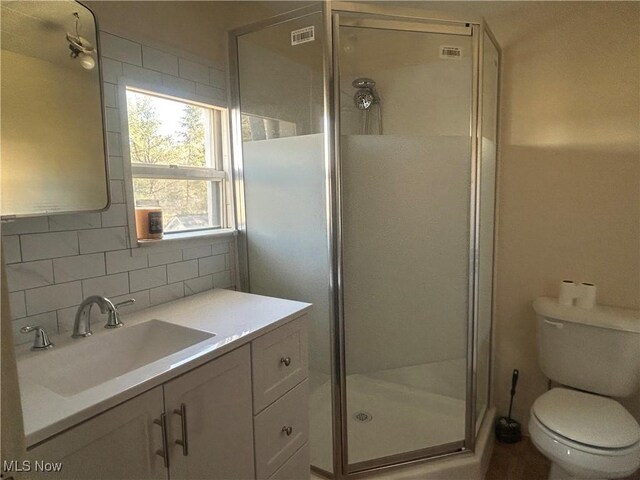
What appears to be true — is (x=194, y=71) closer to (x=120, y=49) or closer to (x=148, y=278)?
(x=120, y=49)

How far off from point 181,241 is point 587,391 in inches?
79.8

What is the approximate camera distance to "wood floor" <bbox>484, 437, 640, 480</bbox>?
1.81 metres

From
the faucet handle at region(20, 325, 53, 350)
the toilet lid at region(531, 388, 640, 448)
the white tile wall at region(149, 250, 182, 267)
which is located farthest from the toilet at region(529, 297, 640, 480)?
the faucet handle at region(20, 325, 53, 350)

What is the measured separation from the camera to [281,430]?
1.34 metres

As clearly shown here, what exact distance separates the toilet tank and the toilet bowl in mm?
104

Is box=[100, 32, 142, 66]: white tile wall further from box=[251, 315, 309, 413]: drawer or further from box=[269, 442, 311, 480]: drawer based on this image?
box=[269, 442, 311, 480]: drawer

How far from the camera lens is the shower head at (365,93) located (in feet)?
5.76

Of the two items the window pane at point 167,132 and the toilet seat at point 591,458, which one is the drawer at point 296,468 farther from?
the window pane at point 167,132

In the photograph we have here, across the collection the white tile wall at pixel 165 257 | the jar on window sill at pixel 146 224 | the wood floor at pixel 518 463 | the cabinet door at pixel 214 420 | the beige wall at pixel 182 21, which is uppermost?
the beige wall at pixel 182 21

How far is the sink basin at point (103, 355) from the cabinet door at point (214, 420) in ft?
0.50

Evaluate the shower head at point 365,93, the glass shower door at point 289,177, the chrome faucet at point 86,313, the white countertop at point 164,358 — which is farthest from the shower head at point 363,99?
the chrome faucet at point 86,313

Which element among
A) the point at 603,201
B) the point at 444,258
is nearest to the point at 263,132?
the point at 444,258

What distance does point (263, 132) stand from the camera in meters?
1.80

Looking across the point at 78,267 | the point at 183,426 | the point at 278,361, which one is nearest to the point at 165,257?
the point at 78,267
